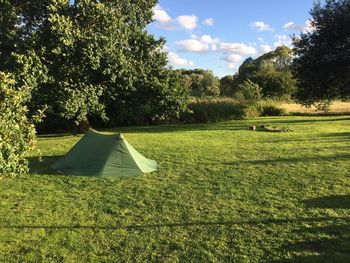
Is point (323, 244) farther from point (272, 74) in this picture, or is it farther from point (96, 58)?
point (272, 74)

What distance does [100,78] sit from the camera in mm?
19297

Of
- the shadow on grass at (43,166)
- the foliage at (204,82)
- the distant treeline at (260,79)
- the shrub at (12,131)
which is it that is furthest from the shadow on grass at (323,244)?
the foliage at (204,82)

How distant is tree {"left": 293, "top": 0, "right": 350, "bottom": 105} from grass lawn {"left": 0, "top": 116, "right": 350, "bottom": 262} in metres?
14.4

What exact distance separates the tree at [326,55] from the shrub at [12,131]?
23660mm

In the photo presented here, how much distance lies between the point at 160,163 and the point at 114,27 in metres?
8.76

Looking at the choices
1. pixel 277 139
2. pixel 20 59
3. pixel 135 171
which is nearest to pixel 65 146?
pixel 20 59

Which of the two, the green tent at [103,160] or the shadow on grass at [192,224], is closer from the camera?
the shadow on grass at [192,224]

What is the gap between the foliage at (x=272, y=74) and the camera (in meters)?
49.3

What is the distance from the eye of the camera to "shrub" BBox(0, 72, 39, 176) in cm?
518

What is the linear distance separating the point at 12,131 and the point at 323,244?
476 centimetres

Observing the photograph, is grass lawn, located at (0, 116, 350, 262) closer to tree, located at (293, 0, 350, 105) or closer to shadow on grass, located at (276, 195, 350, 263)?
shadow on grass, located at (276, 195, 350, 263)

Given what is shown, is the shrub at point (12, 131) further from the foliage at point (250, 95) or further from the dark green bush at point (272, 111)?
the dark green bush at point (272, 111)

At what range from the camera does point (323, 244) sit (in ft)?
19.6

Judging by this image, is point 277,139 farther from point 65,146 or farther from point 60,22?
point 60,22
